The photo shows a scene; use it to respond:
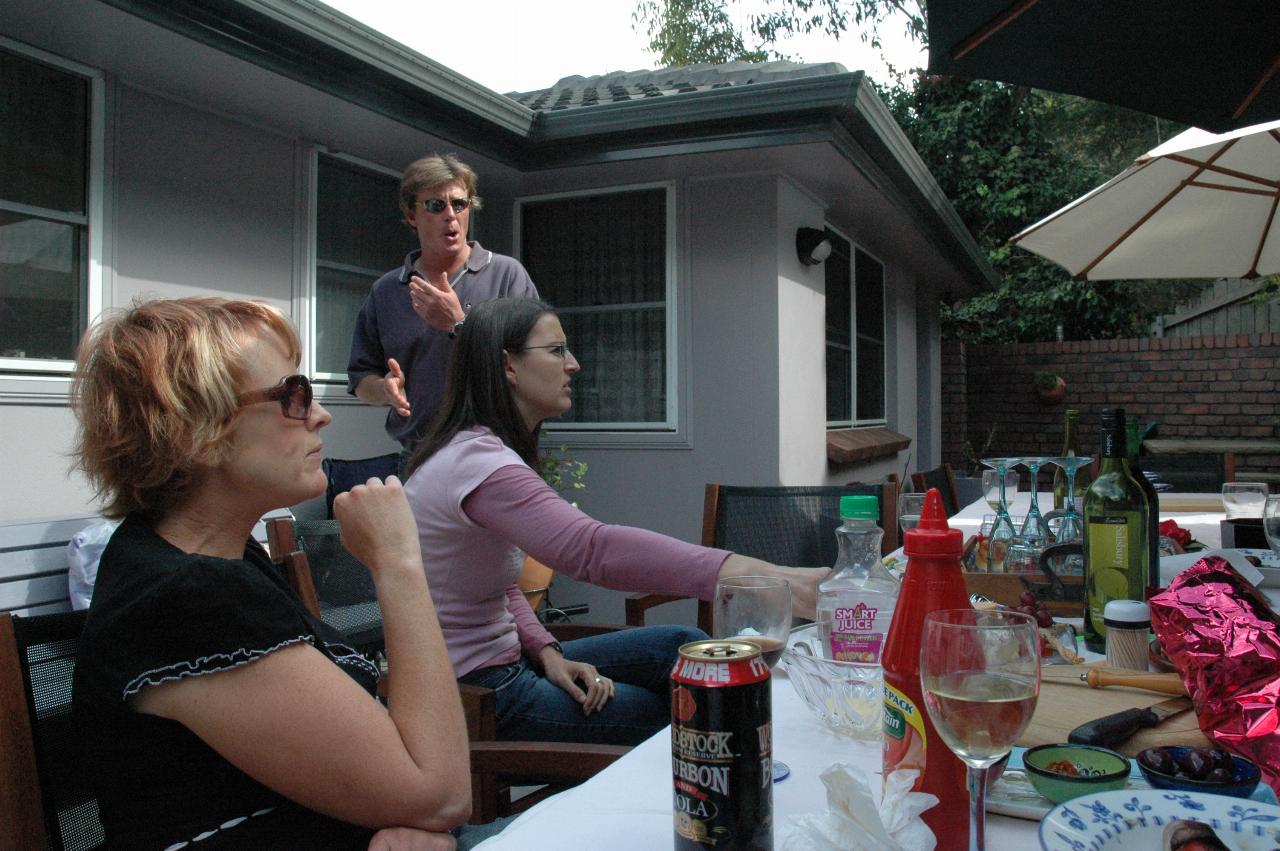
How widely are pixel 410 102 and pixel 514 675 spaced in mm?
3082

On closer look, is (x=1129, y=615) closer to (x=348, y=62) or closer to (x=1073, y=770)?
(x=1073, y=770)

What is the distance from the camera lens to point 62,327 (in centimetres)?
344

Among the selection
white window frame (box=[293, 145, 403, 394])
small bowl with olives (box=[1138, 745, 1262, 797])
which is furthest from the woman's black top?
white window frame (box=[293, 145, 403, 394])

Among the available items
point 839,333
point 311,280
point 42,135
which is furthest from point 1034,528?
point 839,333

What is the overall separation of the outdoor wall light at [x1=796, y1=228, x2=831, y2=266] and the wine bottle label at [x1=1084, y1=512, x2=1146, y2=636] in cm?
392

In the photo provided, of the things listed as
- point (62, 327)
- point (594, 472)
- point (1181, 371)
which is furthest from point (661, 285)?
point (1181, 371)

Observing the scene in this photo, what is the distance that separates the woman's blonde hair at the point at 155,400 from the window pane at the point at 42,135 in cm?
265

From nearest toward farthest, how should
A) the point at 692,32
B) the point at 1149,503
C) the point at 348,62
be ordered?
the point at 1149,503 < the point at 348,62 < the point at 692,32

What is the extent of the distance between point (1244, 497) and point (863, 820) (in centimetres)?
234

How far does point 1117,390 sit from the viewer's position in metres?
11.2

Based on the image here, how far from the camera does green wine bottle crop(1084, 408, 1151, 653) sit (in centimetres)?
160

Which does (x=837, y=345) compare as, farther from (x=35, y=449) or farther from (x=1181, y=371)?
(x=1181, y=371)

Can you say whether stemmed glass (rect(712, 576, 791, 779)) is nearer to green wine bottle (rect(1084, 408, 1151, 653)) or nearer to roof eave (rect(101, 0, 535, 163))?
green wine bottle (rect(1084, 408, 1151, 653))

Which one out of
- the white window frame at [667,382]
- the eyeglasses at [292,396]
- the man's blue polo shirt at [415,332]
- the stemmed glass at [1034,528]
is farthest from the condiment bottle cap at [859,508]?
the white window frame at [667,382]
